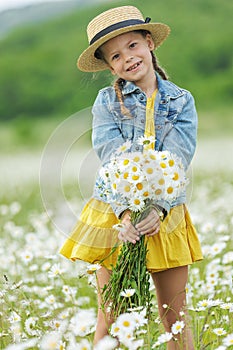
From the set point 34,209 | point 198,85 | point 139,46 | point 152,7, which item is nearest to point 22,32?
point 152,7

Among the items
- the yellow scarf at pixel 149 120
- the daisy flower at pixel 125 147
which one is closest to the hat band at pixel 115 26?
the yellow scarf at pixel 149 120

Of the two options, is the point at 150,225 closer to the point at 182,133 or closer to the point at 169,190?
the point at 169,190

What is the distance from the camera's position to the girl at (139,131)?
11.5 feet

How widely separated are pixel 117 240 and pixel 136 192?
46 centimetres

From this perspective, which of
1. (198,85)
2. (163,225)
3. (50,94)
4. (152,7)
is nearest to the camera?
(163,225)

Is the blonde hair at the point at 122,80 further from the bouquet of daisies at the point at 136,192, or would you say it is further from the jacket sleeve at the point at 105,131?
the bouquet of daisies at the point at 136,192

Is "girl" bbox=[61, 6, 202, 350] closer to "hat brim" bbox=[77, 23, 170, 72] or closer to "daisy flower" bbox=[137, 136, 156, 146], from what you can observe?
"hat brim" bbox=[77, 23, 170, 72]

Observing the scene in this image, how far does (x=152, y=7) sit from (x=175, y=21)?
10.9 feet

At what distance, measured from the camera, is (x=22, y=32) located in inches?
1907

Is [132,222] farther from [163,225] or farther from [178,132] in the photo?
[178,132]

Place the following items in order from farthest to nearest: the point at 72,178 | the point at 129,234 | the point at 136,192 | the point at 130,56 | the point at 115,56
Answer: the point at 72,178, the point at 115,56, the point at 130,56, the point at 129,234, the point at 136,192

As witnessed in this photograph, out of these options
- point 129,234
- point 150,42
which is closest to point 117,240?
point 129,234

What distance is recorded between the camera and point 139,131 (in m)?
3.53

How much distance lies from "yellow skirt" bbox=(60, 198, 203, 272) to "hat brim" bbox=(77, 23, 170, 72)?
2.17ft
